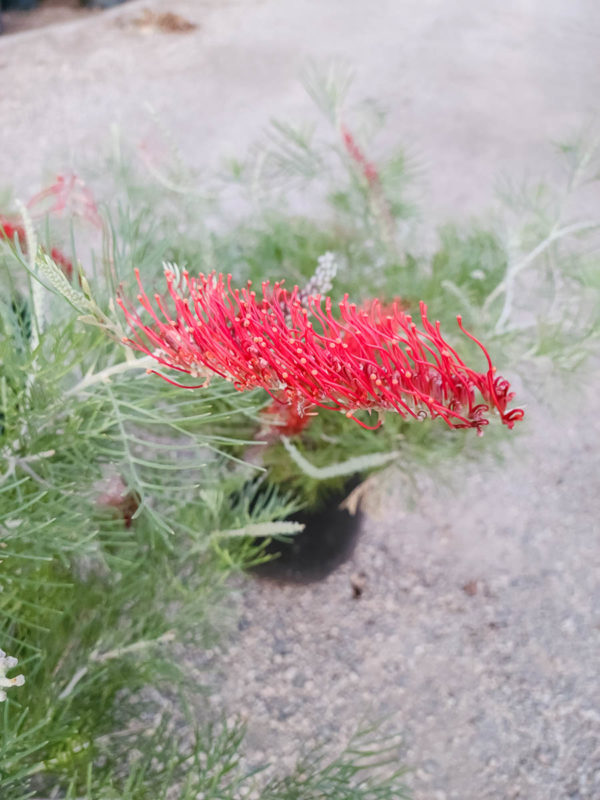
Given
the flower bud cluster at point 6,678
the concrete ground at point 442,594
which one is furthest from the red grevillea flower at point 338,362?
the concrete ground at point 442,594

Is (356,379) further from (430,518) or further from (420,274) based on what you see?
(430,518)

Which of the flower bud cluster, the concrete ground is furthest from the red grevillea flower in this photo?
the concrete ground

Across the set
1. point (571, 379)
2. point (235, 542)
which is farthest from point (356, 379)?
point (571, 379)

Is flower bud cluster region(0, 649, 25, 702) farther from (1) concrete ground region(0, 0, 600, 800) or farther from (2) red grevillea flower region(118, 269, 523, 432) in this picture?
(1) concrete ground region(0, 0, 600, 800)

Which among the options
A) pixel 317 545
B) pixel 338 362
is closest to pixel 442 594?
pixel 317 545

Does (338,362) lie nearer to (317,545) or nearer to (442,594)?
(317,545)

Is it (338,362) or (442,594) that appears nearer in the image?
(338,362)

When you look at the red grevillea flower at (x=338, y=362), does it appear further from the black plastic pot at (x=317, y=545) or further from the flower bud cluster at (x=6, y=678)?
the black plastic pot at (x=317, y=545)
